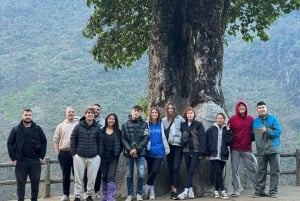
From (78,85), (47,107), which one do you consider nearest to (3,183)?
(47,107)

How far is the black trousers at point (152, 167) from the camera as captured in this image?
9969mm

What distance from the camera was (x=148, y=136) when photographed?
32.4 ft

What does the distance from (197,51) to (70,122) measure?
3.67 meters

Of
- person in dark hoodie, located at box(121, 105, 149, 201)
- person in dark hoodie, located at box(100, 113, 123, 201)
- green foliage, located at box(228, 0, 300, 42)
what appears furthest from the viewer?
green foliage, located at box(228, 0, 300, 42)

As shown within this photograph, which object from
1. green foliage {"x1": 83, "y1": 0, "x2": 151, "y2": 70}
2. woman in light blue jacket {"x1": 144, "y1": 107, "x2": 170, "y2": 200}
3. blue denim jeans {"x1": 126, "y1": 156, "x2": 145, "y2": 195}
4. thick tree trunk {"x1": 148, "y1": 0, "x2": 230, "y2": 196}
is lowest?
blue denim jeans {"x1": 126, "y1": 156, "x2": 145, "y2": 195}

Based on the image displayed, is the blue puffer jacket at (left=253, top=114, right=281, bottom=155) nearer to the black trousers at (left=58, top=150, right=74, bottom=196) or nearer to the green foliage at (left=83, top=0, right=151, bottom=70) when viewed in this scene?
the black trousers at (left=58, top=150, right=74, bottom=196)

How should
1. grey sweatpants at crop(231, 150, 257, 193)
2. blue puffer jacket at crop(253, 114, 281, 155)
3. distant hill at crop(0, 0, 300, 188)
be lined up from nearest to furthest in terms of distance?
blue puffer jacket at crop(253, 114, 281, 155), grey sweatpants at crop(231, 150, 257, 193), distant hill at crop(0, 0, 300, 188)

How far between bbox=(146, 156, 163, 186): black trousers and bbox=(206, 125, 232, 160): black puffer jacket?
3.29ft

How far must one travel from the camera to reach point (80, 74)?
2283 inches

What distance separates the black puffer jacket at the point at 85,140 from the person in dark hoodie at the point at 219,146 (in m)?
2.24

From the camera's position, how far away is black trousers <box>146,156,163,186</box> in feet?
32.7

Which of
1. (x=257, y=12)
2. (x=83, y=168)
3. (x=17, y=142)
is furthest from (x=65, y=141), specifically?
(x=257, y=12)

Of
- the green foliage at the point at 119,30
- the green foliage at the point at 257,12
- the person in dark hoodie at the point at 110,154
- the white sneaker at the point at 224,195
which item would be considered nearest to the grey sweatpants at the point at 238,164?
the white sneaker at the point at 224,195

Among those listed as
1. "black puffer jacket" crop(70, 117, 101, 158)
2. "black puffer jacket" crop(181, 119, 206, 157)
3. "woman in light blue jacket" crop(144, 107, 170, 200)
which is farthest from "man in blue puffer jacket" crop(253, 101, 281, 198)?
"black puffer jacket" crop(70, 117, 101, 158)
